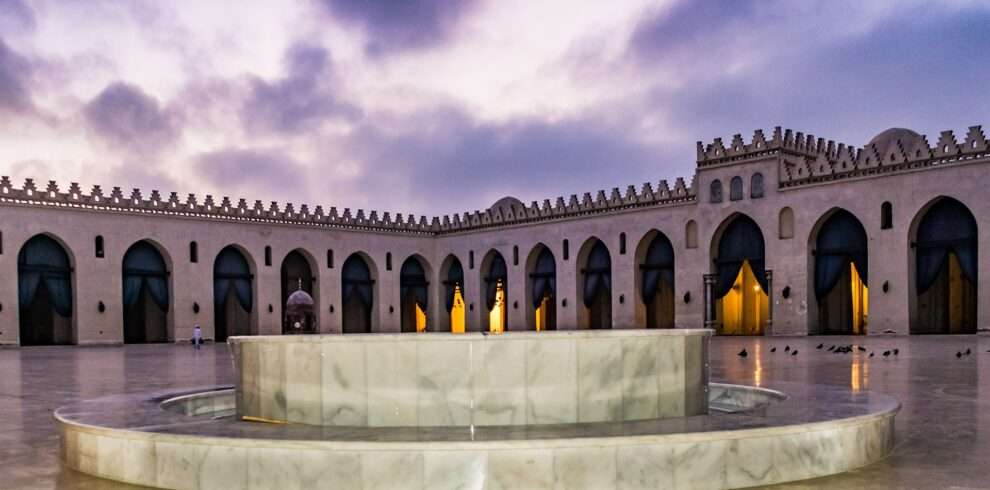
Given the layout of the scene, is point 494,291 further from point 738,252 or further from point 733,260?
point 738,252

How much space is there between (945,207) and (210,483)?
23771 mm

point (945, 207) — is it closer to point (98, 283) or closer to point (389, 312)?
point (389, 312)

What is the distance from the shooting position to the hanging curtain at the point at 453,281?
3728 centimetres

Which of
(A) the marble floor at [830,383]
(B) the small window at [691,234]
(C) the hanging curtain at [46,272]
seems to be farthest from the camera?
(B) the small window at [691,234]

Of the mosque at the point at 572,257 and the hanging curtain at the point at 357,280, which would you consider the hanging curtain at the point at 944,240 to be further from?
the hanging curtain at the point at 357,280

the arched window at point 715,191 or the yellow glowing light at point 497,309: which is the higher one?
the arched window at point 715,191

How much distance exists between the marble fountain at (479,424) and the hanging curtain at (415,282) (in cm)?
3095

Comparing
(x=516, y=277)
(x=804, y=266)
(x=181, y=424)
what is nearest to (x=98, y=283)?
(x=516, y=277)

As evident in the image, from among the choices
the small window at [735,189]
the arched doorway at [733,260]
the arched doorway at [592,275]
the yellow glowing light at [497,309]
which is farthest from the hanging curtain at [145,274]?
the small window at [735,189]

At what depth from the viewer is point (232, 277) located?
3159 cm

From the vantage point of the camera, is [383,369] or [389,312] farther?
[389,312]

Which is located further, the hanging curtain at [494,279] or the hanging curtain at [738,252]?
the hanging curtain at [494,279]

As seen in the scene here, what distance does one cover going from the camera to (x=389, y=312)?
36.2 meters

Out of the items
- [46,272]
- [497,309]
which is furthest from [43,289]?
[497,309]
